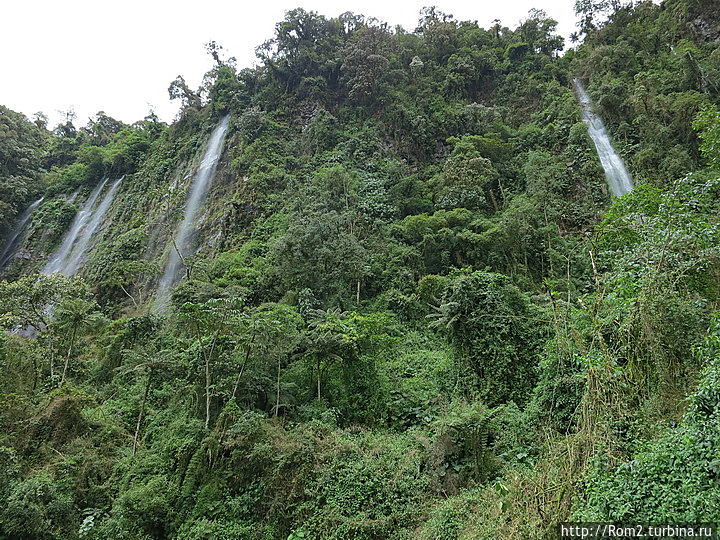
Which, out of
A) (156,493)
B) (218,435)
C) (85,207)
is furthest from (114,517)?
(85,207)

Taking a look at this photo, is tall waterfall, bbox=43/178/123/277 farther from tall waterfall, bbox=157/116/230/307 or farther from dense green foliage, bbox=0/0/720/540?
tall waterfall, bbox=157/116/230/307

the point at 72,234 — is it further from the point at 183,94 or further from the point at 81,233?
the point at 183,94

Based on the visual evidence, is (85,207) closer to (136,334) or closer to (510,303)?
(136,334)

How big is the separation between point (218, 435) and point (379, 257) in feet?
31.5

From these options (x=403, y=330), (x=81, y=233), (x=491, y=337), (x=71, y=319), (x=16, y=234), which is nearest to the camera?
(x=491, y=337)

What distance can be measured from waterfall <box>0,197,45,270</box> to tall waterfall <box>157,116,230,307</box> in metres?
12.7

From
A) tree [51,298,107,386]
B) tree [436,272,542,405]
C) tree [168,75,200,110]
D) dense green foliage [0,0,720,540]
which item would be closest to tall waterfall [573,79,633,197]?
dense green foliage [0,0,720,540]

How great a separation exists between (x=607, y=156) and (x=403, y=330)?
1426cm

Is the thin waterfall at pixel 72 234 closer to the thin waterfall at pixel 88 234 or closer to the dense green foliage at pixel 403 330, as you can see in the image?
the thin waterfall at pixel 88 234

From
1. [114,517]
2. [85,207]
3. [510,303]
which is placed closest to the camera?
[114,517]

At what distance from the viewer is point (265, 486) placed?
272 inches

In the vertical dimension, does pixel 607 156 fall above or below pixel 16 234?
below

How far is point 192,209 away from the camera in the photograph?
22281 millimetres

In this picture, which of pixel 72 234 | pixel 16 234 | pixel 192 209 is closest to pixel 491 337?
pixel 192 209
